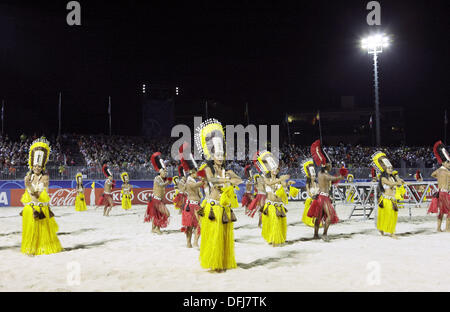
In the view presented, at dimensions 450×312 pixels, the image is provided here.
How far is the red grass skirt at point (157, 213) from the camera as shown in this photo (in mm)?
11367

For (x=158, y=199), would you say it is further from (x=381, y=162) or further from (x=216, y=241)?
(x=381, y=162)

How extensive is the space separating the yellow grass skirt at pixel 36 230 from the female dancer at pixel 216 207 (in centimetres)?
371

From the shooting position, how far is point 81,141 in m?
32.6

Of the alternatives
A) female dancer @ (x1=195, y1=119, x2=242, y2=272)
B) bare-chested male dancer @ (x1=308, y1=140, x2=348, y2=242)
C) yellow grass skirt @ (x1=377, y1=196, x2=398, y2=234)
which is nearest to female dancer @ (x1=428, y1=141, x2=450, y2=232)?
yellow grass skirt @ (x1=377, y1=196, x2=398, y2=234)

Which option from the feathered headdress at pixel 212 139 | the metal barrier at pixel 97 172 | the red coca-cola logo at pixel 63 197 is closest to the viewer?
the feathered headdress at pixel 212 139

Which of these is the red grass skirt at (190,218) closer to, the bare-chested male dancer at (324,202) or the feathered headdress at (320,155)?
the bare-chested male dancer at (324,202)

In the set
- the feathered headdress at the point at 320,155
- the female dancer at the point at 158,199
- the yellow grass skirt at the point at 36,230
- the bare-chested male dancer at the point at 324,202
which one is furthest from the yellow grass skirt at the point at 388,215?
the yellow grass skirt at the point at 36,230

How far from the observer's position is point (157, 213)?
452 inches

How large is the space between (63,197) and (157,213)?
13543mm

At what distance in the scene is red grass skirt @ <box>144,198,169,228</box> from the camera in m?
11.4

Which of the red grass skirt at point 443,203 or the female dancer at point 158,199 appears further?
the female dancer at point 158,199
